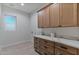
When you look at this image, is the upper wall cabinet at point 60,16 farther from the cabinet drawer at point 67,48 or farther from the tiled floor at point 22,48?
the tiled floor at point 22,48

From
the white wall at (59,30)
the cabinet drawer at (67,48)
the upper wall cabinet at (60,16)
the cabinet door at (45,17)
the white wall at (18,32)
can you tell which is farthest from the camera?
the cabinet door at (45,17)

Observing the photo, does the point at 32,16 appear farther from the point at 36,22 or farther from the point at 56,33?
the point at 56,33

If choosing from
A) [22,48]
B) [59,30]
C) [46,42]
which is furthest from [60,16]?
[22,48]

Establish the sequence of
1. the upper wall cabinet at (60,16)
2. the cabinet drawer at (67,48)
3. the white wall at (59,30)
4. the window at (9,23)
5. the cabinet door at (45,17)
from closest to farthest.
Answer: the cabinet drawer at (67,48)
the window at (9,23)
the upper wall cabinet at (60,16)
the white wall at (59,30)
the cabinet door at (45,17)

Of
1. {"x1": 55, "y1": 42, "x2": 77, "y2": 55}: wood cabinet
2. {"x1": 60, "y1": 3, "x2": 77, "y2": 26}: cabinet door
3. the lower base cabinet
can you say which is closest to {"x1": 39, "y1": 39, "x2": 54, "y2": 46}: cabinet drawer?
the lower base cabinet

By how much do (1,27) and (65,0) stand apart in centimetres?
126

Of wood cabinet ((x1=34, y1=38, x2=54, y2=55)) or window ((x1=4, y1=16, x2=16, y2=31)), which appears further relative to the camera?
wood cabinet ((x1=34, y1=38, x2=54, y2=55))

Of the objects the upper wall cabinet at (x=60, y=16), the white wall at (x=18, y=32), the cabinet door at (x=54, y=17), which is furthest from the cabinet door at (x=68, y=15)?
the white wall at (x=18, y=32)

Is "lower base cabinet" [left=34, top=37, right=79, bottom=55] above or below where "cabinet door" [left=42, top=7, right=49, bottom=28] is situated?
below

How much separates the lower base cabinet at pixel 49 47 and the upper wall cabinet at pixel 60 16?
0.43 meters

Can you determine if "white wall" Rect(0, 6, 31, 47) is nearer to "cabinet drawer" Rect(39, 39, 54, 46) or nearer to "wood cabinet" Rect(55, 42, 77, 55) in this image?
"cabinet drawer" Rect(39, 39, 54, 46)

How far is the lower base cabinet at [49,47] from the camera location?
2.01 metres

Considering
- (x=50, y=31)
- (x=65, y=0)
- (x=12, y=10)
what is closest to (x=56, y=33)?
(x=50, y=31)

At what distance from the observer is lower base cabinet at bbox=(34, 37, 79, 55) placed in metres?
2.01
